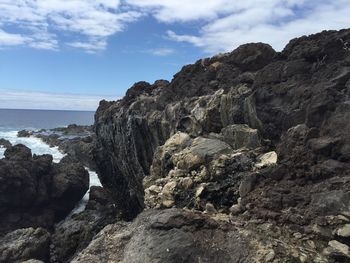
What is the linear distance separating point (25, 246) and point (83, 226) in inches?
228

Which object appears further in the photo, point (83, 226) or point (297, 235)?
point (83, 226)

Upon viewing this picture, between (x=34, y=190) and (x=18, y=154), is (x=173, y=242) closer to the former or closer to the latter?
(x=34, y=190)

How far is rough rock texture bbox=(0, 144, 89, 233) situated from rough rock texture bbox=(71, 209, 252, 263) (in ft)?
77.0

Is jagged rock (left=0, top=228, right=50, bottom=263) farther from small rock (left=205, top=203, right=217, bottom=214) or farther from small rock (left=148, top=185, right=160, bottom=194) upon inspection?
small rock (left=205, top=203, right=217, bottom=214)

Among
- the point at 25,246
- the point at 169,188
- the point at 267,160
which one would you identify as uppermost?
the point at 267,160

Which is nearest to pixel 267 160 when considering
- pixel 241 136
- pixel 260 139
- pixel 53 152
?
pixel 260 139

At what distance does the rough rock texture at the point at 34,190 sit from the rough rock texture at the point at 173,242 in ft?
77.0

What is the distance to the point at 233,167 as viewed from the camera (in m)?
15.9

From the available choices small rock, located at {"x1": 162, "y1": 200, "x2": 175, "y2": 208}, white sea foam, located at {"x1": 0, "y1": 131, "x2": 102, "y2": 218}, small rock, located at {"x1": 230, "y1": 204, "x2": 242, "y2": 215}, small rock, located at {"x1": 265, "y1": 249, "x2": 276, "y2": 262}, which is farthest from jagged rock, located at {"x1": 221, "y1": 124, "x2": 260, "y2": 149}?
white sea foam, located at {"x1": 0, "y1": 131, "x2": 102, "y2": 218}

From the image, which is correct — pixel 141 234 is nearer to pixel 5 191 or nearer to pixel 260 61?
pixel 260 61

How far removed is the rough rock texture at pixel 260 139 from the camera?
12.2 metres

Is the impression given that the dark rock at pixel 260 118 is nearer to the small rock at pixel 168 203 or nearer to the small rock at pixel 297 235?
the small rock at pixel 168 203

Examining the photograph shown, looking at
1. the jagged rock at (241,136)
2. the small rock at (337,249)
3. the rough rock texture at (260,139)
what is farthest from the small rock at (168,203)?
the small rock at (337,249)

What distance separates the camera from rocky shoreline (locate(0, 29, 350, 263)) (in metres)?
11.2
